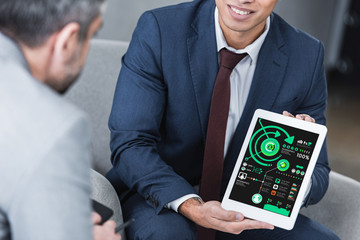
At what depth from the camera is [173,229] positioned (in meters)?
1.34

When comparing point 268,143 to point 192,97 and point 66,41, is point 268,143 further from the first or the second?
point 66,41

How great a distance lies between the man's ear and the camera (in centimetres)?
87

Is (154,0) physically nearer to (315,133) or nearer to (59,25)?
(315,133)

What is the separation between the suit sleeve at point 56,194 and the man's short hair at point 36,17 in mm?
156

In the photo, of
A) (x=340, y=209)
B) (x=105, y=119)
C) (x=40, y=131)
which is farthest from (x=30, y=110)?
(x=340, y=209)

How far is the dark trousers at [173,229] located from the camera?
134 centimetres

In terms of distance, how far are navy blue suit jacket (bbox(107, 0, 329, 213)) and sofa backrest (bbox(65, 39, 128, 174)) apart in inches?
7.2

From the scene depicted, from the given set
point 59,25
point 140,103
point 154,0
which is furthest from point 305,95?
point 154,0

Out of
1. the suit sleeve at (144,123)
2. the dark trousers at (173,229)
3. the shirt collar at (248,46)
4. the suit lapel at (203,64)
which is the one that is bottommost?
the dark trousers at (173,229)

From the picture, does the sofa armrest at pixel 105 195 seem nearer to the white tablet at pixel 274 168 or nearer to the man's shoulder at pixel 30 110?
the white tablet at pixel 274 168

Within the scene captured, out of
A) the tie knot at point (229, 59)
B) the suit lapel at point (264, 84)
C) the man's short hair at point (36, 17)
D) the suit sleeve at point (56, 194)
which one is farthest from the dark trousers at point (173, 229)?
the man's short hair at point (36, 17)

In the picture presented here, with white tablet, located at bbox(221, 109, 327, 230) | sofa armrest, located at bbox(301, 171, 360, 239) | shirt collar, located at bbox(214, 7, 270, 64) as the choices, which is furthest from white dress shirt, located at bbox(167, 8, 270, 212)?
sofa armrest, located at bbox(301, 171, 360, 239)

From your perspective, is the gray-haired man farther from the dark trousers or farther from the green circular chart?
the green circular chart

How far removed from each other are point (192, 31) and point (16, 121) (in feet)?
2.65
